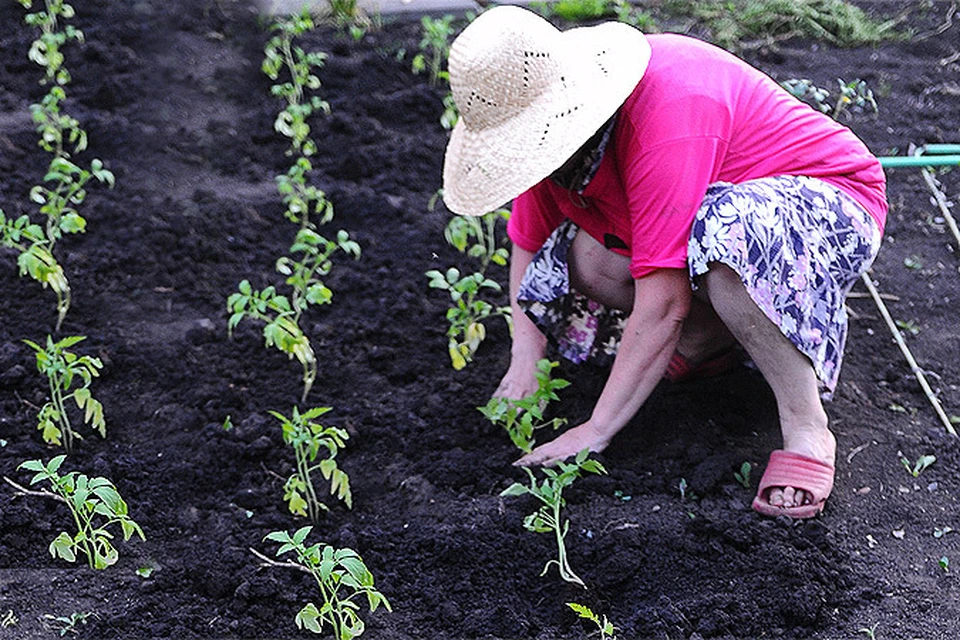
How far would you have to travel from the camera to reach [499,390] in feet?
10.5

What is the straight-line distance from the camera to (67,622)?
7.97 ft

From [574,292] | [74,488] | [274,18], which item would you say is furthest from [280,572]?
[274,18]

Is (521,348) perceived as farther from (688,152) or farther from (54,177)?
(54,177)

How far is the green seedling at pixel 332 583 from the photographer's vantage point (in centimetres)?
227

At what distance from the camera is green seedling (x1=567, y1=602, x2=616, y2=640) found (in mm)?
2269

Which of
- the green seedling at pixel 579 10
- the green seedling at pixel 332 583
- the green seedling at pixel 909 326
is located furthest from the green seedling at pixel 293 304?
the green seedling at pixel 579 10

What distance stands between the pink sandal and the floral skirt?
194 millimetres

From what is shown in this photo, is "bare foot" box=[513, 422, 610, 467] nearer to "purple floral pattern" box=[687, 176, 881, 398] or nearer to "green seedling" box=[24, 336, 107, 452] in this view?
"purple floral pattern" box=[687, 176, 881, 398]

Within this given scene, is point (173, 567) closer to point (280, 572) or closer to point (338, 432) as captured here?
point (280, 572)

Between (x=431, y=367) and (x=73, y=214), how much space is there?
117 cm

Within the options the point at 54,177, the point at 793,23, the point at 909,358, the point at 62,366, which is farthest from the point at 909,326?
the point at 54,177

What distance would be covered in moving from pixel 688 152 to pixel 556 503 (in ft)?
2.66

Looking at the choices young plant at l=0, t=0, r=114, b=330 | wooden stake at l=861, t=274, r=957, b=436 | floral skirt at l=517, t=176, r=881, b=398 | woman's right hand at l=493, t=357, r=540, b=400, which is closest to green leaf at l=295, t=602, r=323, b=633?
woman's right hand at l=493, t=357, r=540, b=400

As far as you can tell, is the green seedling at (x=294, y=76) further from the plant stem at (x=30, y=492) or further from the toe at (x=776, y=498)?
the toe at (x=776, y=498)
